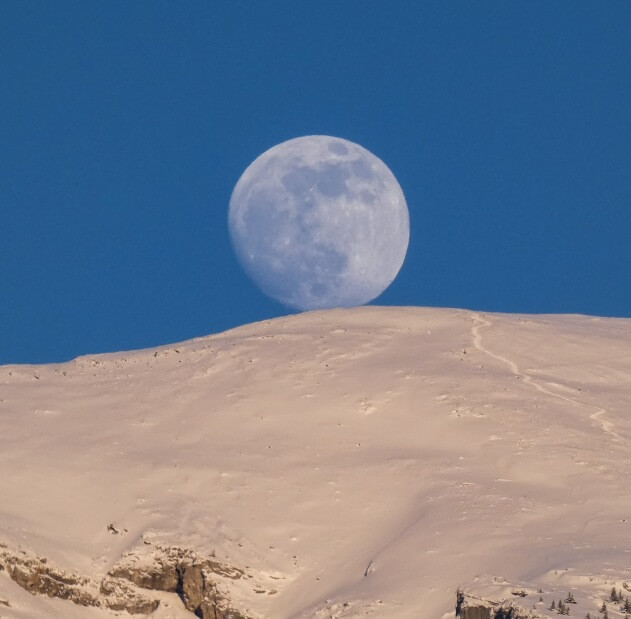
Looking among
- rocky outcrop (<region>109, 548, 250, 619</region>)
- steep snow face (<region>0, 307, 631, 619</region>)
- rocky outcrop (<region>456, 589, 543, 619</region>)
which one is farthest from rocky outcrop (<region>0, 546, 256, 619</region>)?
rocky outcrop (<region>456, 589, 543, 619</region>)

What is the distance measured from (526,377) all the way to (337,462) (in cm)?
1074

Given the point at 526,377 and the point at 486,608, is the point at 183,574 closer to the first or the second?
the point at 486,608

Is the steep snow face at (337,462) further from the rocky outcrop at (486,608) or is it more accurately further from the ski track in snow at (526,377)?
the rocky outcrop at (486,608)

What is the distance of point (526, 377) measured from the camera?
176 ft

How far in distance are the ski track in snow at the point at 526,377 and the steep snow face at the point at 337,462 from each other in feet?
0.38

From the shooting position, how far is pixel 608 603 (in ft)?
113

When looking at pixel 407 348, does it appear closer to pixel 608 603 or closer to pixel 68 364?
pixel 68 364

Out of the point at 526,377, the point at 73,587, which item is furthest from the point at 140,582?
the point at 526,377

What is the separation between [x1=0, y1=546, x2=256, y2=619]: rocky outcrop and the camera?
3912cm

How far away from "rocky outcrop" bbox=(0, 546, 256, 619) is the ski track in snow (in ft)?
50.9

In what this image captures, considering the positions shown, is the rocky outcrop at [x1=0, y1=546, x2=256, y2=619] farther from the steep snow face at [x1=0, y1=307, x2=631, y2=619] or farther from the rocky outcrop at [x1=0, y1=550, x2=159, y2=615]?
the steep snow face at [x1=0, y1=307, x2=631, y2=619]

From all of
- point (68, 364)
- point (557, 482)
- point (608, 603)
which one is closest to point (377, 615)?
point (608, 603)

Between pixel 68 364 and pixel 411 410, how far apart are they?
51.4ft

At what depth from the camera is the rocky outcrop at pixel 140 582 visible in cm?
3912
